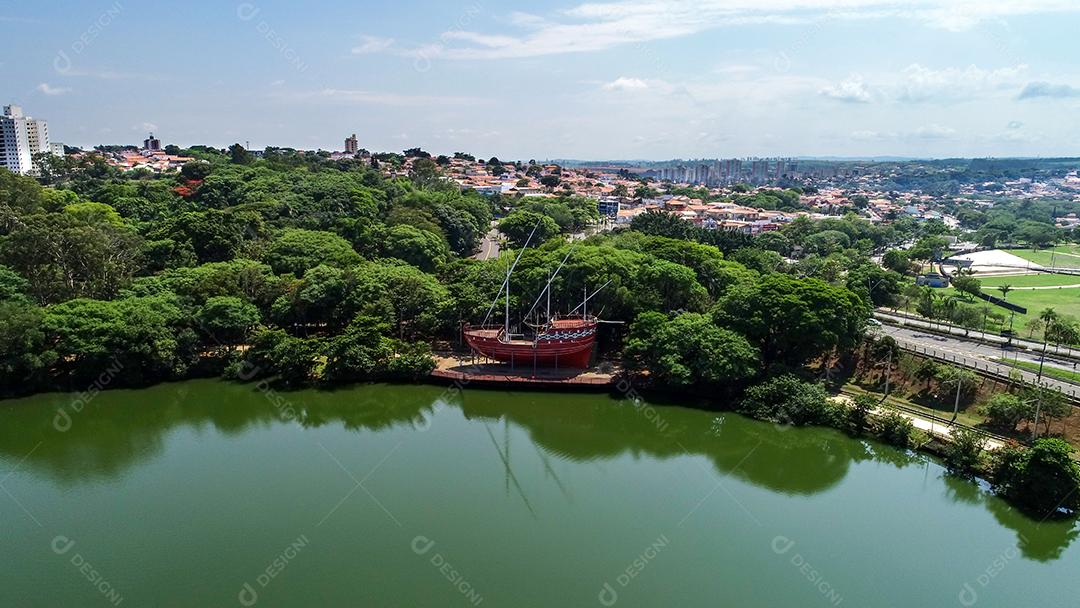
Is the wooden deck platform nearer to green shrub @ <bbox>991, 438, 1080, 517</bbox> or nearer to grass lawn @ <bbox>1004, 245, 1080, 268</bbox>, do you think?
green shrub @ <bbox>991, 438, 1080, 517</bbox>

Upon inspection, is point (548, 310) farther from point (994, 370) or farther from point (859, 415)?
point (994, 370)

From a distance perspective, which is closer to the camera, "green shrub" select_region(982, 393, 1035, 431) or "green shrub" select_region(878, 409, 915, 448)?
"green shrub" select_region(982, 393, 1035, 431)

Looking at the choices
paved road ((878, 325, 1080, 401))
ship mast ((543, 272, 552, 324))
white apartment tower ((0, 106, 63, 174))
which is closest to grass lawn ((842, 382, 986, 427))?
paved road ((878, 325, 1080, 401))

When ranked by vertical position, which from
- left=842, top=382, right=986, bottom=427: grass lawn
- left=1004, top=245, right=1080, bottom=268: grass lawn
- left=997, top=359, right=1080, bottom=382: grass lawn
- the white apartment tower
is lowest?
left=842, top=382, right=986, bottom=427: grass lawn

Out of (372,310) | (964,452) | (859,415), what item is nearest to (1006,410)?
(964,452)

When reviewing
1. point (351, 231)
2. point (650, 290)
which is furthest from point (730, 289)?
point (351, 231)
